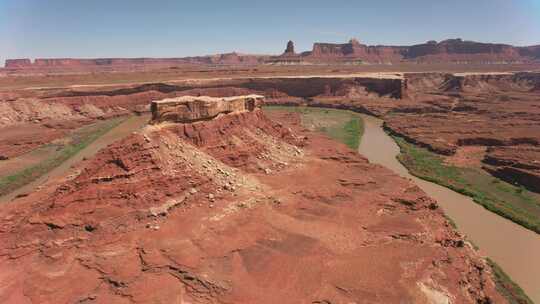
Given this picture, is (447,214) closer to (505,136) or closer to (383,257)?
(383,257)

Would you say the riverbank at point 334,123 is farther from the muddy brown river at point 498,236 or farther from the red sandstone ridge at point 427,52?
the red sandstone ridge at point 427,52

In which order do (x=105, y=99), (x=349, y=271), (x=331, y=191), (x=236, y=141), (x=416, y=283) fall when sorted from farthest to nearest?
(x=105, y=99), (x=236, y=141), (x=331, y=191), (x=349, y=271), (x=416, y=283)

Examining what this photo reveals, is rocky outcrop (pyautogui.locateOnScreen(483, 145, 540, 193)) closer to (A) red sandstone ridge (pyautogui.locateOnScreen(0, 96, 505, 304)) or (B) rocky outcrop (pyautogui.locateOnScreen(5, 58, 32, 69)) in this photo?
(A) red sandstone ridge (pyautogui.locateOnScreen(0, 96, 505, 304))

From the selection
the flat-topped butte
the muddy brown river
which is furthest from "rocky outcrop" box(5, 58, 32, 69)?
the muddy brown river

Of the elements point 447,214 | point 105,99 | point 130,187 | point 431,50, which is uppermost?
point 431,50

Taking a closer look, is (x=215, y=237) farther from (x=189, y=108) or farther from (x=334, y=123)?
(x=334, y=123)

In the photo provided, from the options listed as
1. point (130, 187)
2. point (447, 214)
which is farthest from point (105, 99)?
point (447, 214)

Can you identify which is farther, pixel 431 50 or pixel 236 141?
pixel 431 50

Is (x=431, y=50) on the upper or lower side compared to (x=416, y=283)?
upper
